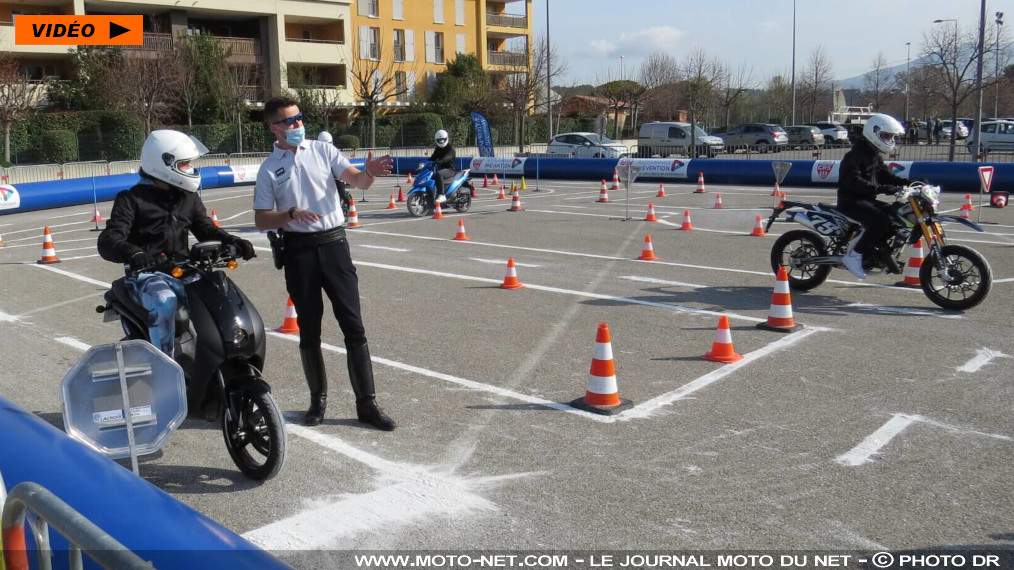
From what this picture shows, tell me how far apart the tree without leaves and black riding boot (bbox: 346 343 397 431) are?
35.6 meters

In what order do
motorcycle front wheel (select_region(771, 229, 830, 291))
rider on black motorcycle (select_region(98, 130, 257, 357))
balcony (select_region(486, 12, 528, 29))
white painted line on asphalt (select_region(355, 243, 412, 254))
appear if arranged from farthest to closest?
balcony (select_region(486, 12, 528, 29)) < white painted line on asphalt (select_region(355, 243, 412, 254)) < motorcycle front wheel (select_region(771, 229, 830, 291)) < rider on black motorcycle (select_region(98, 130, 257, 357))

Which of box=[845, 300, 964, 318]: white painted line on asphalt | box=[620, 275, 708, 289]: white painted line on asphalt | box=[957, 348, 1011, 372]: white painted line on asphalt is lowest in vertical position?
box=[957, 348, 1011, 372]: white painted line on asphalt

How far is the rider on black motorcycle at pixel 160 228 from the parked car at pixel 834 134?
161 feet

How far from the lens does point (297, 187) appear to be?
5.66 m

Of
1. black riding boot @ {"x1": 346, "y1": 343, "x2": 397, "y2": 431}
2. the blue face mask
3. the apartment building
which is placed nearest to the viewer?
the blue face mask

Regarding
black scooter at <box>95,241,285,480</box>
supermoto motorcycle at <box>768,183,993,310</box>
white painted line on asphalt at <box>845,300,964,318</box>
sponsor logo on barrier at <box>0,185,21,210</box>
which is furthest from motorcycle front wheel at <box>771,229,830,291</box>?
sponsor logo on barrier at <box>0,185,21,210</box>

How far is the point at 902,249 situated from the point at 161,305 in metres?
7.68

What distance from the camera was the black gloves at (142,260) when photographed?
16.0ft

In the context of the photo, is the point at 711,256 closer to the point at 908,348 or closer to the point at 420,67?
the point at 908,348

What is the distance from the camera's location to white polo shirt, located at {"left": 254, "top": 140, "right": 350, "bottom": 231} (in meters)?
5.65

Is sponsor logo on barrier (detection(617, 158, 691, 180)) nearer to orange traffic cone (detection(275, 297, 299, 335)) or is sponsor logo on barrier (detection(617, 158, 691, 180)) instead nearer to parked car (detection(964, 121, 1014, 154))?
parked car (detection(964, 121, 1014, 154))

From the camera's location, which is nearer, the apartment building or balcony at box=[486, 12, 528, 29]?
the apartment building

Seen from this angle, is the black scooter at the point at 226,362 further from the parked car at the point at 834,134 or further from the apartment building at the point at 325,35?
the parked car at the point at 834,134

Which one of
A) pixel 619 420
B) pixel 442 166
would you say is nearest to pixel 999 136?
pixel 442 166
